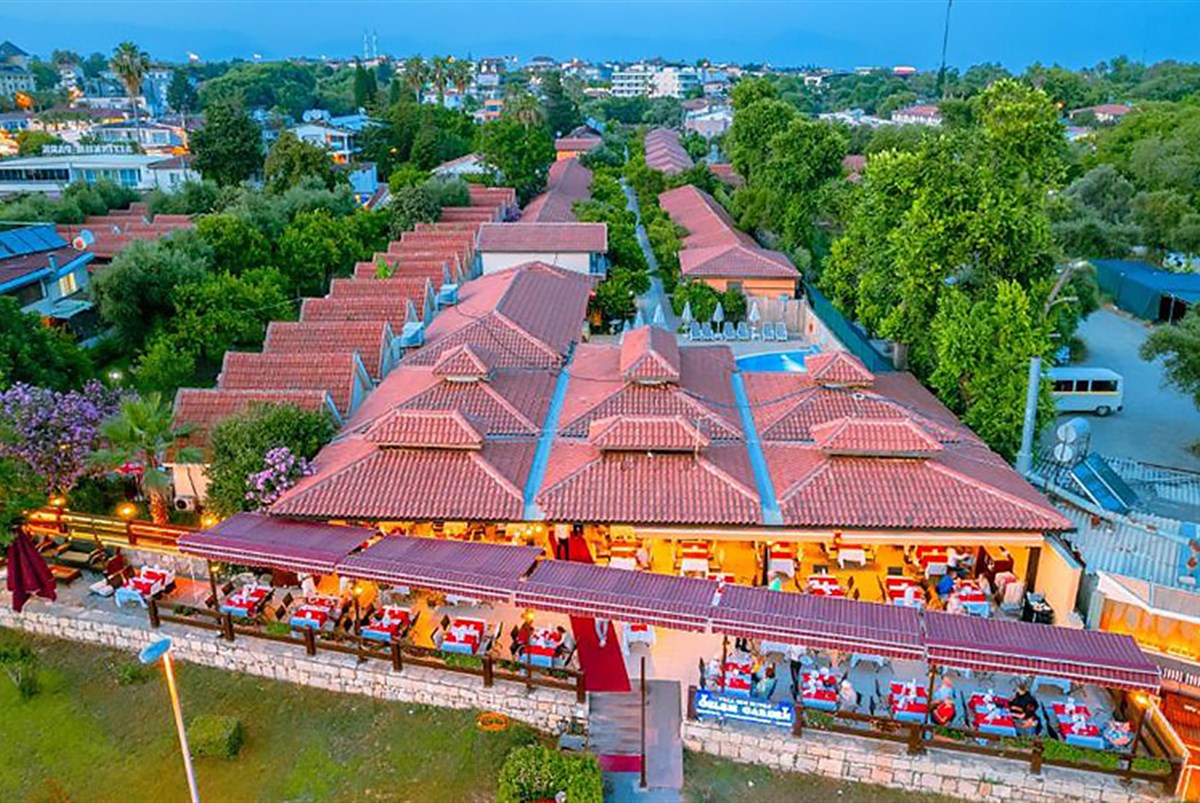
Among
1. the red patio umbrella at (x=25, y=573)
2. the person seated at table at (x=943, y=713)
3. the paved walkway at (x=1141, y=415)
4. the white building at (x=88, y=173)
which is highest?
the white building at (x=88, y=173)

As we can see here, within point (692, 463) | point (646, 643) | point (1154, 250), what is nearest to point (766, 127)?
point (1154, 250)

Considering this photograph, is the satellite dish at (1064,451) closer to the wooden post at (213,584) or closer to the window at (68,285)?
the wooden post at (213,584)

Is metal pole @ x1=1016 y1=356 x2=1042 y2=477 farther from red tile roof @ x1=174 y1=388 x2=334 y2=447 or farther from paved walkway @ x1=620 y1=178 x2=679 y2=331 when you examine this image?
paved walkway @ x1=620 y1=178 x2=679 y2=331

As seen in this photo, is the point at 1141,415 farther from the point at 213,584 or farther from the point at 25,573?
the point at 25,573

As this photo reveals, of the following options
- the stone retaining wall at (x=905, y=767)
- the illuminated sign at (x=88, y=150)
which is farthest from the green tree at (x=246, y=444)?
the illuminated sign at (x=88, y=150)

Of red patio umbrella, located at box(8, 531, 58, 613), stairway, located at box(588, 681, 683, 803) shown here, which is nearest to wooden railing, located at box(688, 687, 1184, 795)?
stairway, located at box(588, 681, 683, 803)

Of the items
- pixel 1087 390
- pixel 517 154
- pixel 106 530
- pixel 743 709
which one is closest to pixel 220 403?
pixel 106 530
